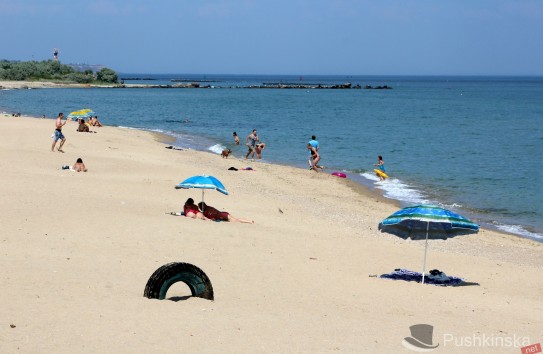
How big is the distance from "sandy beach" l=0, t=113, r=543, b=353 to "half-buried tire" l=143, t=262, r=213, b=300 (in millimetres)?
184

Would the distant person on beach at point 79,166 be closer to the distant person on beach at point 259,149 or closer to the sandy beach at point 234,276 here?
the sandy beach at point 234,276

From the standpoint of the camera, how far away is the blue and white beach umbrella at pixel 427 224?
1290 centimetres

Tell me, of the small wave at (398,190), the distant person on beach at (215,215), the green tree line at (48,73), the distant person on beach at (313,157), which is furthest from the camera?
the green tree line at (48,73)

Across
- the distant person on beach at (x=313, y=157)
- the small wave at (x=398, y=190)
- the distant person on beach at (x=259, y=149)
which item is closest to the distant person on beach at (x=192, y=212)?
the small wave at (x=398, y=190)

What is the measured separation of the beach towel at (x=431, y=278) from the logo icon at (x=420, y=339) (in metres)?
3.09

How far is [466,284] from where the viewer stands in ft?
43.4

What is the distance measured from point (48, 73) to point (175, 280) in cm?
14719

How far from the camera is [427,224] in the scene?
44.2 feet

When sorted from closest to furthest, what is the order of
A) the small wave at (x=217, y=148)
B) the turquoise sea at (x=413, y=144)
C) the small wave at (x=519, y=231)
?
the small wave at (x=519, y=231) < the turquoise sea at (x=413, y=144) < the small wave at (x=217, y=148)

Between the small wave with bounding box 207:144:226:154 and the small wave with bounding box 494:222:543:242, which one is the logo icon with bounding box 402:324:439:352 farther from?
the small wave with bounding box 207:144:226:154

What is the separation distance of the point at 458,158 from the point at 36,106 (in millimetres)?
48328

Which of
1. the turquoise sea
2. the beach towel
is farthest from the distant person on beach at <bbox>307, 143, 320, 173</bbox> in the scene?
the beach towel

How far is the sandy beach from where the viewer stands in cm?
854

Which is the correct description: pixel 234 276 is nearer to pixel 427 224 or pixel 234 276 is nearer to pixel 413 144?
pixel 427 224
